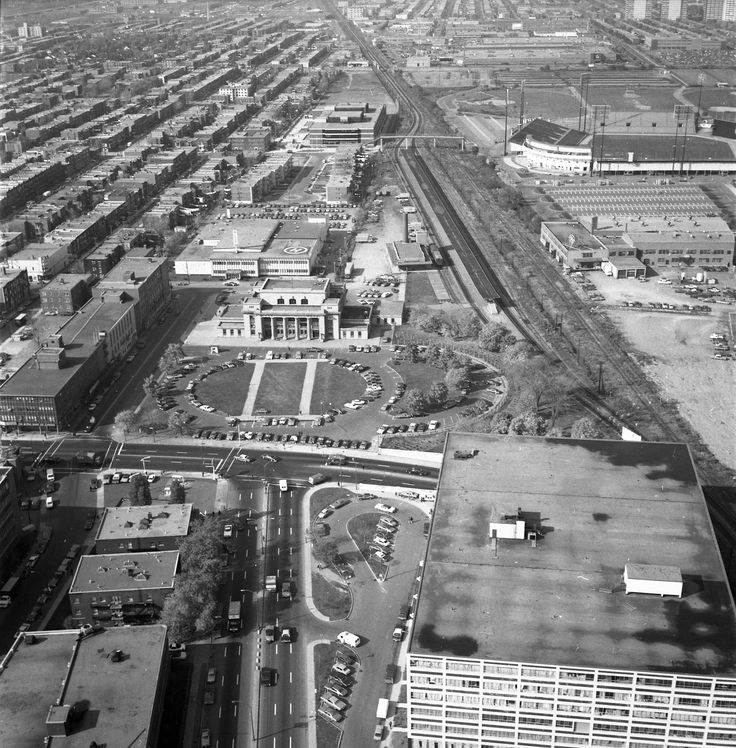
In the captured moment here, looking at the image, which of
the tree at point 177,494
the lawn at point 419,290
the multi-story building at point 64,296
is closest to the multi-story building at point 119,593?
the tree at point 177,494

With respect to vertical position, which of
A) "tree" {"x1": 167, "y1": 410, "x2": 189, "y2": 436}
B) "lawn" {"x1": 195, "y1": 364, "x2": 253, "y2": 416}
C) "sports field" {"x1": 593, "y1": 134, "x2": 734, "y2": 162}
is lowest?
"lawn" {"x1": 195, "y1": 364, "x2": 253, "y2": 416}

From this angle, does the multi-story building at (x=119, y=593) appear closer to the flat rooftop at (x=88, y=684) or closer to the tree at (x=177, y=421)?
the flat rooftop at (x=88, y=684)

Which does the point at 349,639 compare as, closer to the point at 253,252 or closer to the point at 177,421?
the point at 177,421

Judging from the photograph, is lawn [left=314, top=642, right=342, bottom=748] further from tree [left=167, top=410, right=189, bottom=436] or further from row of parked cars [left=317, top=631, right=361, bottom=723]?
tree [left=167, top=410, right=189, bottom=436]

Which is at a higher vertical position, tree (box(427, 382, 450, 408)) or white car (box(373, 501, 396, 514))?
tree (box(427, 382, 450, 408))

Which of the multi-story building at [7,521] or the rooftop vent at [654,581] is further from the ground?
the rooftop vent at [654,581]

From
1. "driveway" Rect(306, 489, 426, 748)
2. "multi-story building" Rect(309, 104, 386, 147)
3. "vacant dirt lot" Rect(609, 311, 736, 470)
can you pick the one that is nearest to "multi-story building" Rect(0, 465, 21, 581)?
"driveway" Rect(306, 489, 426, 748)
